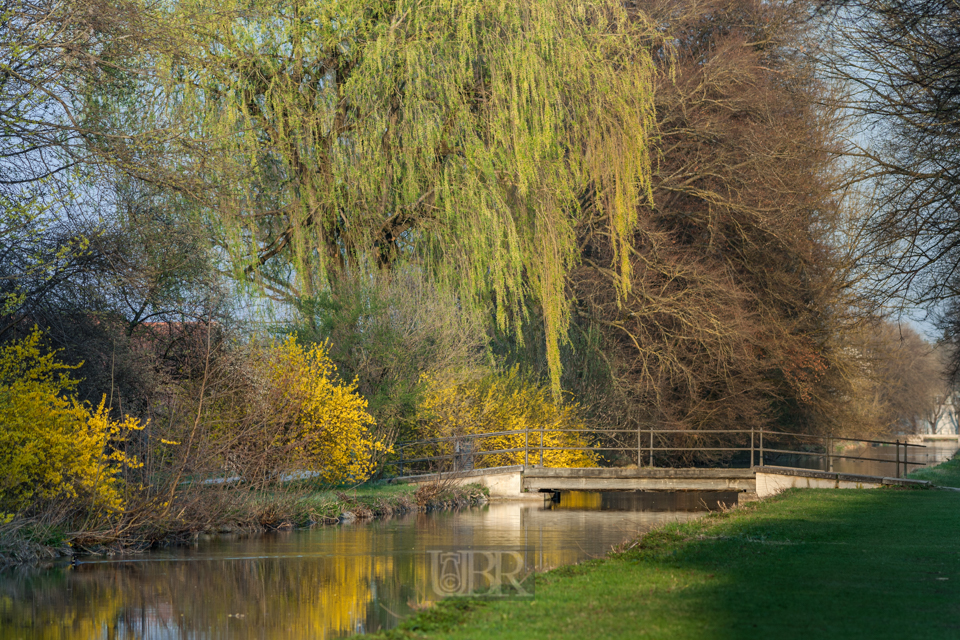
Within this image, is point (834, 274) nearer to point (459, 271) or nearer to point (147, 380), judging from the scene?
point (459, 271)

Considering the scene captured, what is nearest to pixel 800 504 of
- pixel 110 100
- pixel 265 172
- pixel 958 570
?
pixel 958 570

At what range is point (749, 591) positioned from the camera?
8102mm

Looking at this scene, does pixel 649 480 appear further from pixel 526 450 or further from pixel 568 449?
pixel 526 450

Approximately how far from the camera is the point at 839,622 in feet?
22.5

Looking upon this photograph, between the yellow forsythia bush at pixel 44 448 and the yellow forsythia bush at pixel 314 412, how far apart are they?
157 inches

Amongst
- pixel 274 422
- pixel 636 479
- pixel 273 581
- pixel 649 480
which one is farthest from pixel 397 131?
pixel 273 581

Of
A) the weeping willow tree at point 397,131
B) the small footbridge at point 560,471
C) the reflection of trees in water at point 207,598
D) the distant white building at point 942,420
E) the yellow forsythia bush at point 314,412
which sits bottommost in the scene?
the reflection of trees in water at point 207,598

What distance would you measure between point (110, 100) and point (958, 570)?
46.9ft

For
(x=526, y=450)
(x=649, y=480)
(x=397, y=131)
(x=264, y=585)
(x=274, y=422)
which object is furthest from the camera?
(x=649, y=480)

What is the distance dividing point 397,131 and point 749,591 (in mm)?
14547

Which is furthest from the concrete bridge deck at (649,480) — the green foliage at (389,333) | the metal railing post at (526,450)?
the green foliage at (389,333)

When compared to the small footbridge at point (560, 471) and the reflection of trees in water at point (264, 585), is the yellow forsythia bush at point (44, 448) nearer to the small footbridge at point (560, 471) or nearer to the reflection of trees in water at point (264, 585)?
the reflection of trees in water at point (264, 585)

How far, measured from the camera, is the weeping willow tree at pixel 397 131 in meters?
20.0

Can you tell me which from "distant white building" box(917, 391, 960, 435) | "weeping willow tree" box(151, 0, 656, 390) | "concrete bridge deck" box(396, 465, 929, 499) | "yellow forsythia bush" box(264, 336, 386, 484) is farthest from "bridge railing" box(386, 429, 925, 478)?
"distant white building" box(917, 391, 960, 435)
